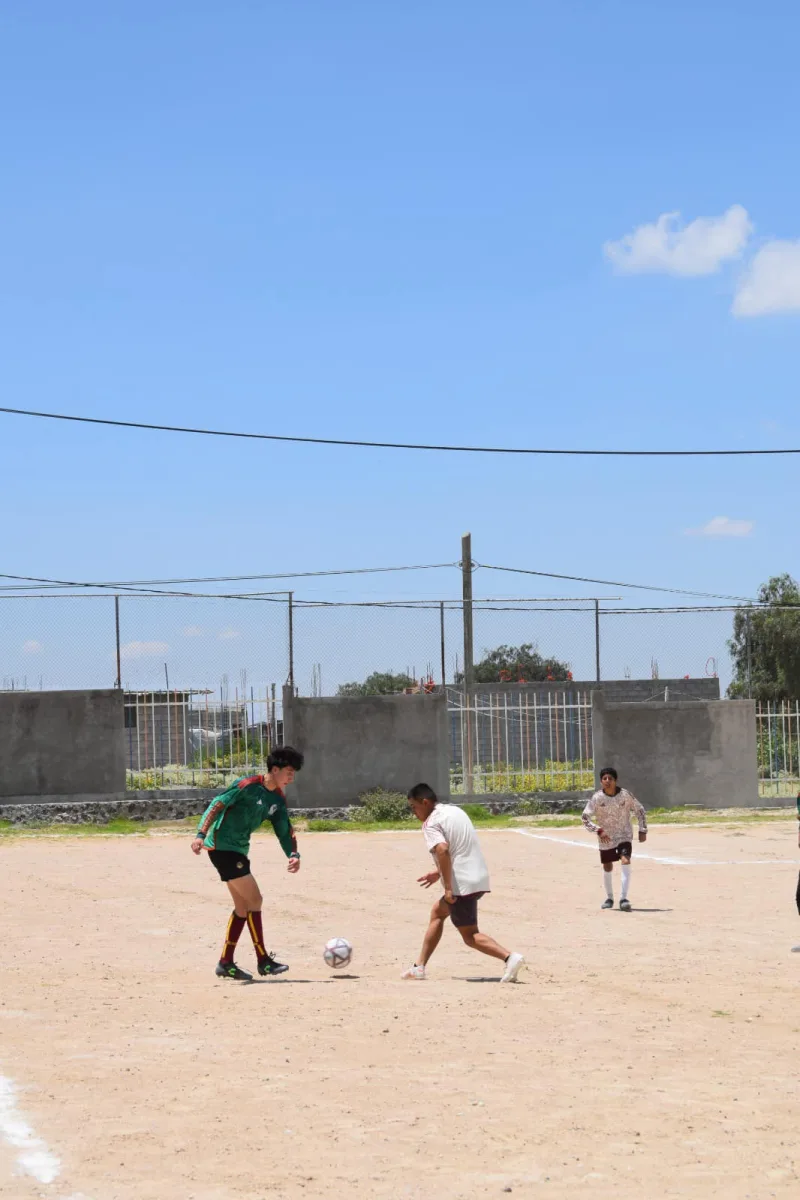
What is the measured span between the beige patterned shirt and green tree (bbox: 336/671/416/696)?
43.9 feet

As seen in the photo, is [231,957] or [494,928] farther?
[494,928]

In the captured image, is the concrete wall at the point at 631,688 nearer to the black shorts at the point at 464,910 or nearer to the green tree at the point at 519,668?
the green tree at the point at 519,668

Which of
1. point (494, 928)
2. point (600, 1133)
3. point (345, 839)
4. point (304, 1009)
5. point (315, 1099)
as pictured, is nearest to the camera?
point (600, 1133)

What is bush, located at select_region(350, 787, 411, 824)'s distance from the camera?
27891 millimetres

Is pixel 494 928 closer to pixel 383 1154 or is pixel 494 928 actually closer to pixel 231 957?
pixel 231 957

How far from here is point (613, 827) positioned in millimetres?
15523

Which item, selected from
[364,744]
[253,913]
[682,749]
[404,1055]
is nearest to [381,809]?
[364,744]

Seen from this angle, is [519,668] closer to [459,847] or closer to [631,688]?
[631,688]

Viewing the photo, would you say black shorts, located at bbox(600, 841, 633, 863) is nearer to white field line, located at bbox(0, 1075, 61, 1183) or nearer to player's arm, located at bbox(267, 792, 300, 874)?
player's arm, located at bbox(267, 792, 300, 874)

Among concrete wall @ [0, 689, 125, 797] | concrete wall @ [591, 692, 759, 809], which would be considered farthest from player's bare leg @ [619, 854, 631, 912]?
concrete wall @ [0, 689, 125, 797]

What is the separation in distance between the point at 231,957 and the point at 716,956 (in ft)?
12.9

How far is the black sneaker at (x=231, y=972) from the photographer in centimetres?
1074

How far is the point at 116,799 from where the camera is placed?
27.7 m

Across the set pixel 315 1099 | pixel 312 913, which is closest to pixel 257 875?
pixel 312 913
